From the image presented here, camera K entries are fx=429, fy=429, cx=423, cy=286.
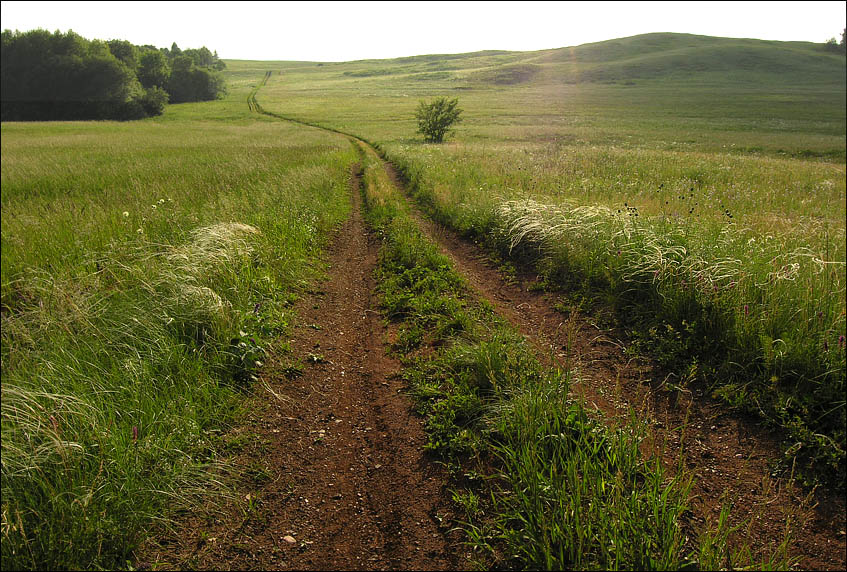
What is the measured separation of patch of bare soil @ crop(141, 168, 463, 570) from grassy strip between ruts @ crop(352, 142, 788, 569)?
0.77 ft

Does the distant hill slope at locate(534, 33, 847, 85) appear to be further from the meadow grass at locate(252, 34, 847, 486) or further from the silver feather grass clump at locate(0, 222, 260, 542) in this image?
the silver feather grass clump at locate(0, 222, 260, 542)

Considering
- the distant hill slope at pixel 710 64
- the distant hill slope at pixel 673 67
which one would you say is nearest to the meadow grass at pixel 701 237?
the distant hill slope at pixel 673 67

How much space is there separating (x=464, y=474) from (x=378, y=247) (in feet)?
21.3

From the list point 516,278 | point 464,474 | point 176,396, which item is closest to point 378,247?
point 516,278

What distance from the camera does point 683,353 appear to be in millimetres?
4672

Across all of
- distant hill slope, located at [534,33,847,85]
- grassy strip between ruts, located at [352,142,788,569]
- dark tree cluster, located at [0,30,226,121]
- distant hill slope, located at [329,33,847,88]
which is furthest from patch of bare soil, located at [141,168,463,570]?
distant hill slope, located at [534,33,847,85]

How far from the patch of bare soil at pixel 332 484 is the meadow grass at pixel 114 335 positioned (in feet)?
0.93

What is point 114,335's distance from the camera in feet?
14.5

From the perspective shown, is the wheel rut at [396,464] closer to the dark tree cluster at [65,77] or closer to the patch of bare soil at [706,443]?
the patch of bare soil at [706,443]

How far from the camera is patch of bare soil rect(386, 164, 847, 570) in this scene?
109 inches

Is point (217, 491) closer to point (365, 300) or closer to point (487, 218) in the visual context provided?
point (365, 300)

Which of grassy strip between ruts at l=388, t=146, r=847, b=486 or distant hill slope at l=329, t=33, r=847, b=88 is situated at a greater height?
distant hill slope at l=329, t=33, r=847, b=88

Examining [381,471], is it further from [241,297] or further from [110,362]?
[241,297]

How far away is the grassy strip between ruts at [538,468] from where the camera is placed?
2.51m
